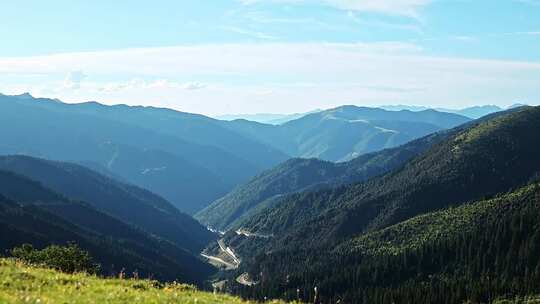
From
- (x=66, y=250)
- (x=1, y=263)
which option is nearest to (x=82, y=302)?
(x=1, y=263)

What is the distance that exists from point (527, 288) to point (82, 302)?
5801 inches

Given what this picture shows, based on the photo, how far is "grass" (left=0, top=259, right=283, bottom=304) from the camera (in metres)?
21.2

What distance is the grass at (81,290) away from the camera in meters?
21.2

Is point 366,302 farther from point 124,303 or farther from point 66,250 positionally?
point 124,303

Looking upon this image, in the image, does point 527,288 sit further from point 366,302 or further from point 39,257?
point 39,257

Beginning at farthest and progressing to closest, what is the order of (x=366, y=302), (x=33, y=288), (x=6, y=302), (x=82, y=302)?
(x=366, y=302) < (x=33, y=288) < (x=82, y=302) < (x=6, y=302)

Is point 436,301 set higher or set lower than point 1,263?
lower

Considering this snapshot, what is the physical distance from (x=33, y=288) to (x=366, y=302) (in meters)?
166

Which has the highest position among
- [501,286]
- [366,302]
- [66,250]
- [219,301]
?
[219,301]

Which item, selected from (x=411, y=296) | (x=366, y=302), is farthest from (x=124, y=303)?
(x=366, y=302)

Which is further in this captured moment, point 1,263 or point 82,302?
point 1,263

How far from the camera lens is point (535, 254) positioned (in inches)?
7869

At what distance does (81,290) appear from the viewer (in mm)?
23609

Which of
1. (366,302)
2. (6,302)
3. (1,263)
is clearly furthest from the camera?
(366,302)
